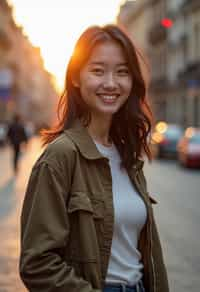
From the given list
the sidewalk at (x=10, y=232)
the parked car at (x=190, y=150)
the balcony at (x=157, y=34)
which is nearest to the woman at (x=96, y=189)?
the sidewalk at (x=10, y=232)

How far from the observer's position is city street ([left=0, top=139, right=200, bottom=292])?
7211 millimetres

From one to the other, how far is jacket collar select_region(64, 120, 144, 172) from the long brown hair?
0.05 meters

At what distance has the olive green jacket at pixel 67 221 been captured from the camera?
236cm

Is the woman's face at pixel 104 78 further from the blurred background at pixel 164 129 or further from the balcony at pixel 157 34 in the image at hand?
the balcony at pixel 157 34

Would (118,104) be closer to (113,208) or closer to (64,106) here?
(64,106)

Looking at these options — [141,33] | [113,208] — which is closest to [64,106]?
[113,208]

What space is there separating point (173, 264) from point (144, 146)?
16.3 feet

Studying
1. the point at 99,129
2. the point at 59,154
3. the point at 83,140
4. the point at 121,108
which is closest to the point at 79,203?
the point at 59,154

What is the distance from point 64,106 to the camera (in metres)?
2.87

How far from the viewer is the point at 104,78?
272 centimetres

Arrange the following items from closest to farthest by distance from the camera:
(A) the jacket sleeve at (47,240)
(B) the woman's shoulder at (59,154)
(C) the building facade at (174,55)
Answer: (A) the jacket sleeve at (47,240) < (B) the woman's shoulder at (59,154) < (C) the building facade at (174,55)

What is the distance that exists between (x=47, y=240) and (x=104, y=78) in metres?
0.69

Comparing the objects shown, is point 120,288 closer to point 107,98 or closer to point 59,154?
point 59,154

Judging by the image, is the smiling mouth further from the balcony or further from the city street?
the balcony
